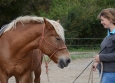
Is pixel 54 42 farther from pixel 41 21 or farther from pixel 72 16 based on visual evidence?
pixel 72 16

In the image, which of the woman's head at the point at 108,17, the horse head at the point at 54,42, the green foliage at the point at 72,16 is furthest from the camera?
the green foliage at the point at 72,16

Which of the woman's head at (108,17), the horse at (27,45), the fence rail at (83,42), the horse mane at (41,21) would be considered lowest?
the fence rail at (83,42)

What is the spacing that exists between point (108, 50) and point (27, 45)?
1.48 metres

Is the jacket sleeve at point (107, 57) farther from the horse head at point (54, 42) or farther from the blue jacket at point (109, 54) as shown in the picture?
the horse head at point (54, 42)

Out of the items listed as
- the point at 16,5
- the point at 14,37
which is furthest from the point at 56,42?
the point at 16,5

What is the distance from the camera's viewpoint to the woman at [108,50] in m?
3.66

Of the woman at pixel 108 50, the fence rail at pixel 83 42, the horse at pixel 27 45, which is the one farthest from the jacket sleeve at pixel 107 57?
the fence rail at pixel 83 42

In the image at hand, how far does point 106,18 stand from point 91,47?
1548 cm

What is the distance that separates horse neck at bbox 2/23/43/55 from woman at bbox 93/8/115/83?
4.05 ft

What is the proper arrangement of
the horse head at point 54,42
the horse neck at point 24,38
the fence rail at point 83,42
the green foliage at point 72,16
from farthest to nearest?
the fence rail at point 83,42
the green foliage at point 72,16
the horse neck at point 24,38
the horse head at point 54,42

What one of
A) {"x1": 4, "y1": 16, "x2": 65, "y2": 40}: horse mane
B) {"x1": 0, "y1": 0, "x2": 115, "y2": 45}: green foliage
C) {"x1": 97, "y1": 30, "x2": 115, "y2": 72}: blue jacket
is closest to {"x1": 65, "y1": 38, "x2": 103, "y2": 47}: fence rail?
{"x1": 0, "y1": 0, "x2": 115, "y2": 45}: green foliage

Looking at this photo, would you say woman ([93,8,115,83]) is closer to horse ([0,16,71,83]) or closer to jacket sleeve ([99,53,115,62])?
jacket sleeve ([99,53,115,62])

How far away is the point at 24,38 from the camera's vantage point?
15.6 ft

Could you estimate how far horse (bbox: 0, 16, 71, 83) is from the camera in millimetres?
4570
